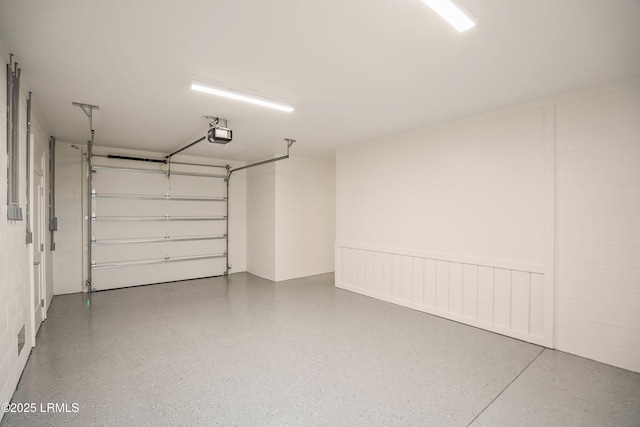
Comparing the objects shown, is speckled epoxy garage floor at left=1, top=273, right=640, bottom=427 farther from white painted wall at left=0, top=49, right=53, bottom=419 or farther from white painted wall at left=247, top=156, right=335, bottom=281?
white painted wall at left=247, top=156, right=335, bottom=281

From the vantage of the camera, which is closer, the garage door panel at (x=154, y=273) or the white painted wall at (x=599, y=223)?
the white painted wall at (x=599, y=223)

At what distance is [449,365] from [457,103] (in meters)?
2.68

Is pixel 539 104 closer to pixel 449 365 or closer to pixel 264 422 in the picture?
pixel 449 365

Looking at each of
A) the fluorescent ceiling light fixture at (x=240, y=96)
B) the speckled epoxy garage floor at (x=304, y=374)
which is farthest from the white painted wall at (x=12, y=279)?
the fluorescent ceiling light fixture at (x=240, y=96)

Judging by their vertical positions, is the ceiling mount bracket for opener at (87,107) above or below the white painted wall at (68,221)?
above

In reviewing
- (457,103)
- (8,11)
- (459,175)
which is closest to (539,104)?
(457,103)

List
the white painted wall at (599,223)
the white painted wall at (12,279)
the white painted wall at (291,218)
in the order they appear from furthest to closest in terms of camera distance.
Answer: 1. the white painted wall at (291,218)
2. the white painted wall at (599,223)
3. the white painted wall at (12,279)

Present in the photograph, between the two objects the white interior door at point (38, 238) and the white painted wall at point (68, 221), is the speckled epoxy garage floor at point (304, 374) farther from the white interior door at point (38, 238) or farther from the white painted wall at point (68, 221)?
the white painted wall at point (68, 221)

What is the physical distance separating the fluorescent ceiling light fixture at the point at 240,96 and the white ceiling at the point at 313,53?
7 cm

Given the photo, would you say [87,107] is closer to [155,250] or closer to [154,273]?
[155,250]

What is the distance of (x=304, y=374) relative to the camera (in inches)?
103

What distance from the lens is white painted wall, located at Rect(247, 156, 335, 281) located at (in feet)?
20.4

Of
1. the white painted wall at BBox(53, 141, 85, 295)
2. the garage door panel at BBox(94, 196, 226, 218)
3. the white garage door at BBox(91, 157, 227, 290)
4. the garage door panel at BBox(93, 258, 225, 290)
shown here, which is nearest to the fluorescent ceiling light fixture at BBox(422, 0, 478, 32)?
the white garage door at BBox(91, 157, 227, 290)

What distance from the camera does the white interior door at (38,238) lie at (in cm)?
341
